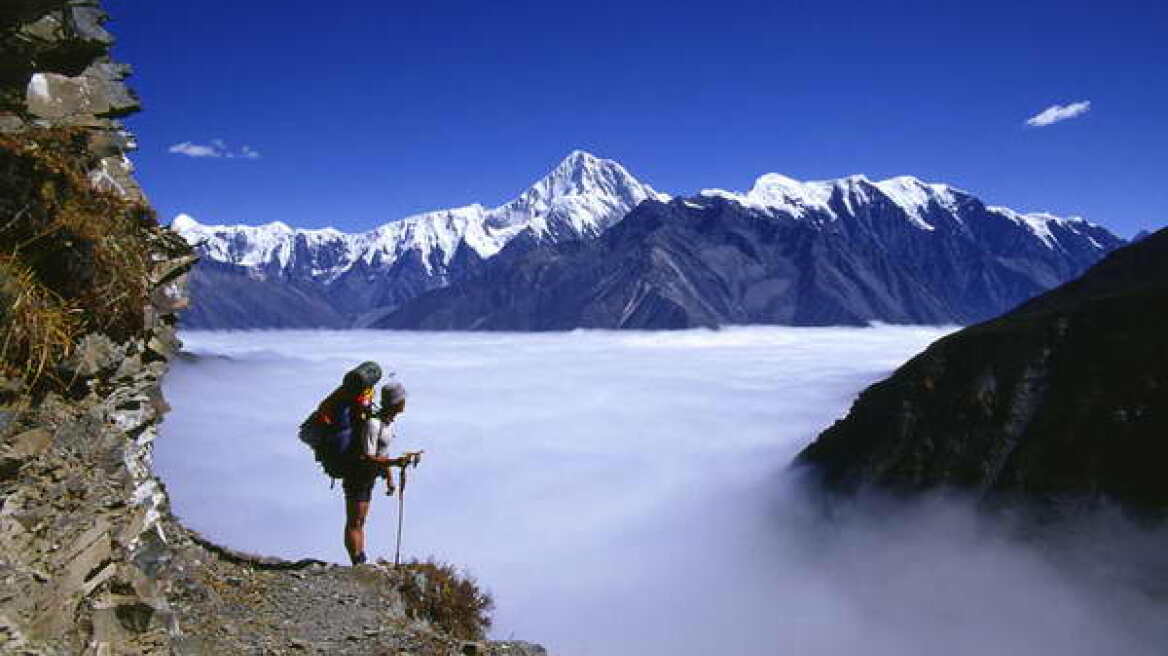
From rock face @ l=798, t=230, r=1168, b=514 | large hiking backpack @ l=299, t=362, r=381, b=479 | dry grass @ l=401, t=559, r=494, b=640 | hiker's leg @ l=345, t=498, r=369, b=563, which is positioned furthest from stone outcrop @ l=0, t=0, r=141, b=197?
rock face @ l=798, t=230, r=1168, b=514

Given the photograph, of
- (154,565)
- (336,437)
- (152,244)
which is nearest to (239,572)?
(336,437)

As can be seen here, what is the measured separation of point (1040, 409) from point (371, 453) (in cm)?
13898

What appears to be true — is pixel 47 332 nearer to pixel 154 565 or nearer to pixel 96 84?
pixel 154 565

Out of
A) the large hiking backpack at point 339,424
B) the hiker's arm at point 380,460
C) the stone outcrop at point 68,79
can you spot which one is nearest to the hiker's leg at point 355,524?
the large hiking backpack at point 339,424

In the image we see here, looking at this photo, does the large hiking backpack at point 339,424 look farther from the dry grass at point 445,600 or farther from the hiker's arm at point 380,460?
the dry grass at point 445,600

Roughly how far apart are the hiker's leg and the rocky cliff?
64.1 inches

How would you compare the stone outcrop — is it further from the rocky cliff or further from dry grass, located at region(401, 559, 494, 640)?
dry grass, located at region(401, 559, 494, 640)

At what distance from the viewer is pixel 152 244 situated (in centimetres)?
1114

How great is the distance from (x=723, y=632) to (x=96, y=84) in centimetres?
17007

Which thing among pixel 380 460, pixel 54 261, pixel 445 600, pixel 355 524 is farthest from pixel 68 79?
Answer: pixel 445 600

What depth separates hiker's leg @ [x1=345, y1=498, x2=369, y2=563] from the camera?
15.3m

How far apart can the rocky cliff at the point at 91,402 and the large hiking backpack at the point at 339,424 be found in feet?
8.18

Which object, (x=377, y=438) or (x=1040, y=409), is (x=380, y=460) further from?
(x=1040, y=409)

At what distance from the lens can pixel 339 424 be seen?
14.6m
